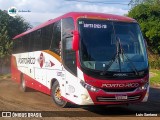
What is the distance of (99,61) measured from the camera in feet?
32.7

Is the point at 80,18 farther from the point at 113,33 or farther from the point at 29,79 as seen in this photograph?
the point at 29,79

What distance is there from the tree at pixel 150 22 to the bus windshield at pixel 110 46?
3670 centimetres

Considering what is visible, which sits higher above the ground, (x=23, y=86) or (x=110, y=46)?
(x=110, y=46)

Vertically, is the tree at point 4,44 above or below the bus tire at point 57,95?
below

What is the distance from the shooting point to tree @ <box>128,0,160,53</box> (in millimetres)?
46781

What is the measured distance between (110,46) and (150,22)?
38753 millimetres

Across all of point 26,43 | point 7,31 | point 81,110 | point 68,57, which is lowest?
point 7,31

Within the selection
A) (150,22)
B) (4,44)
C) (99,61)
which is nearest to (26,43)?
(99,61)

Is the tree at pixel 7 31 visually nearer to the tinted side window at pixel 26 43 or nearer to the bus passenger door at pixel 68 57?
the tinted side window at pixel 26 43

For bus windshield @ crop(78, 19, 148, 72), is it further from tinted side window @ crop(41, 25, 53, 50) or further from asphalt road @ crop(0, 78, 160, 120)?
tinted side window @ crop(41, 25, 53, 50)

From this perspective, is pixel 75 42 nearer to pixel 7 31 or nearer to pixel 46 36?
pixel 46 36

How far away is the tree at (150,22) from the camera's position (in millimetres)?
46781

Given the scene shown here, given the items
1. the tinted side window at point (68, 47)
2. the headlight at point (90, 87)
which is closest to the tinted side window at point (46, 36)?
the tinted side window at point (68, 47)

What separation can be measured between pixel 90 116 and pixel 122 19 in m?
3.39
